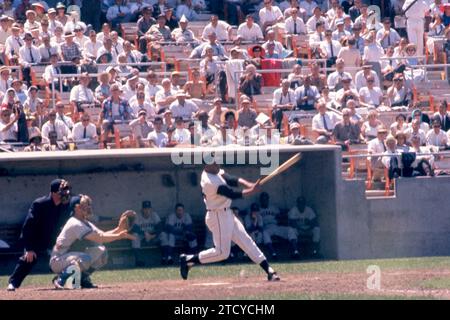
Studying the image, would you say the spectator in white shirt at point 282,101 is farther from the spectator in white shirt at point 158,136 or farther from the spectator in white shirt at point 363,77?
the spectator in white shirt at point 158,136

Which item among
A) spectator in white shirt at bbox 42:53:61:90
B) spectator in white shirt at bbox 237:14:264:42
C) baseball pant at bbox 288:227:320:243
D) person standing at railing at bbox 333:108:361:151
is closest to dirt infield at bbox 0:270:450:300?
baseball pant at bbox 288:227:320:243

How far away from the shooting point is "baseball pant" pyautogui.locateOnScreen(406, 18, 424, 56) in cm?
2895

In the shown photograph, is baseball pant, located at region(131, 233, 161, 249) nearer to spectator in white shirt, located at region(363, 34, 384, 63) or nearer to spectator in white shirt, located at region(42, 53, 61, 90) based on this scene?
spectator in white shirt, located at region(42, 53, 61, 90)

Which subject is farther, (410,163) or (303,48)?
(303,48)

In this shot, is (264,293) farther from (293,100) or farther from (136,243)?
(293,100)

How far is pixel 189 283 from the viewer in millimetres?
17469

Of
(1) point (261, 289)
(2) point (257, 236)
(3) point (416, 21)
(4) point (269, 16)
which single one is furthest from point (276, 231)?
(3) point (416, 21)

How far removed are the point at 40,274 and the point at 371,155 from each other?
19.2 feet

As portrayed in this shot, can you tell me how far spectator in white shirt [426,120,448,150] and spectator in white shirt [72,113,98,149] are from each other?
6019 mm

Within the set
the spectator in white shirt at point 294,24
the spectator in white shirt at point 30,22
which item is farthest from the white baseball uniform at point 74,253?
the spectator in white shirt at point 294,24

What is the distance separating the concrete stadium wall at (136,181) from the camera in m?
21.9

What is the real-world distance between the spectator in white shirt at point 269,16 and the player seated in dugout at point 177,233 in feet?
25.7
